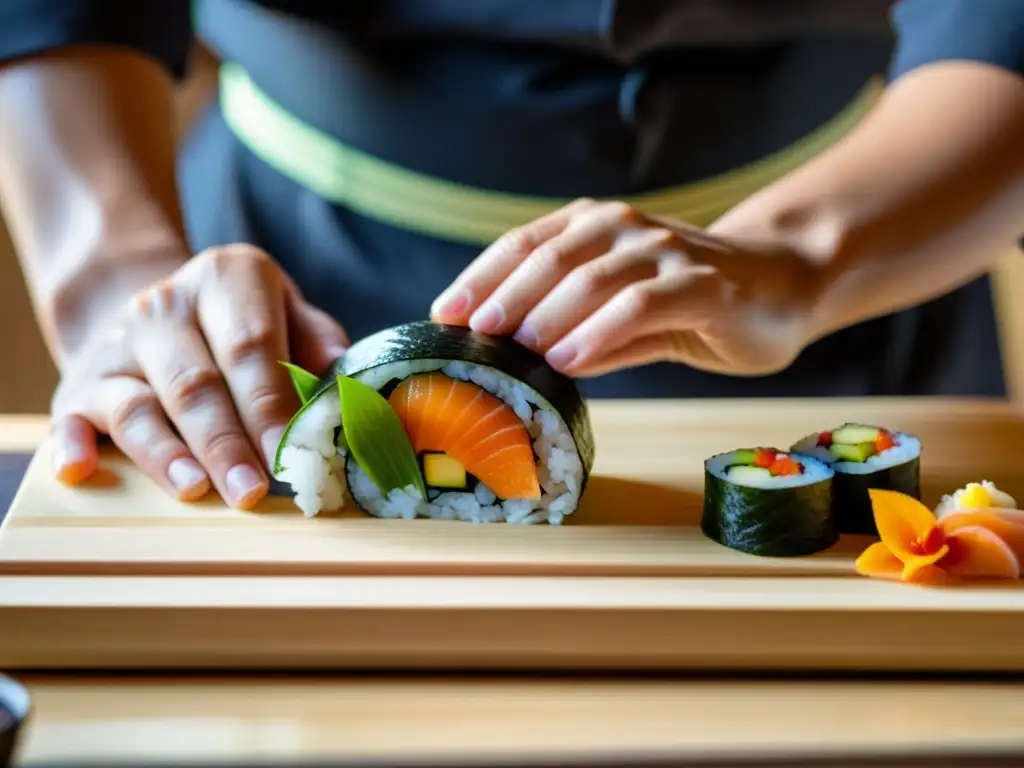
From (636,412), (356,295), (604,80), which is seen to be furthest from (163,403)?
(604,80)

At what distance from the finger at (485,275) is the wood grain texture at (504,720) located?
0.41m

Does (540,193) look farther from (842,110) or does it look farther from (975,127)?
(975,127)

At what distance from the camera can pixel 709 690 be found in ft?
3.28

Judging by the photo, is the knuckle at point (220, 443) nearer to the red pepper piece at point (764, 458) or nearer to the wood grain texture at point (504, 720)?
the wood grain texture at point (504, 720)

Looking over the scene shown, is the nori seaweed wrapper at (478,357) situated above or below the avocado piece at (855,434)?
above

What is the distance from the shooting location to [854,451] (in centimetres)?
121

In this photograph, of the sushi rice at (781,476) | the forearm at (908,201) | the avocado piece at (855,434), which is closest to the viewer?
the sushi rice at (781,476)

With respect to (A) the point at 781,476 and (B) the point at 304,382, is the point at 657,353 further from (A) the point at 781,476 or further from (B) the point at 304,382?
(B) the point at 304,382

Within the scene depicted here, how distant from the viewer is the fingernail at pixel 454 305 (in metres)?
1.24

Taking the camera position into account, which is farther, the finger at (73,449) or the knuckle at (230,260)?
the knuckle at (230,260)

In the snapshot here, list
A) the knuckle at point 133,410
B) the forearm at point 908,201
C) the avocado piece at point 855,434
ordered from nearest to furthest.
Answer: the avocado piece at point 855,434
the knuckle at point 133,410
the forearm at point 908,201

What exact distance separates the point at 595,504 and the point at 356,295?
25.0 inches

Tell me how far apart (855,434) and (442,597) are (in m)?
0.49

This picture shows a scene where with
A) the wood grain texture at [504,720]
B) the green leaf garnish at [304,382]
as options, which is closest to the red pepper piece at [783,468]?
the wood grain texture at [504,720]
